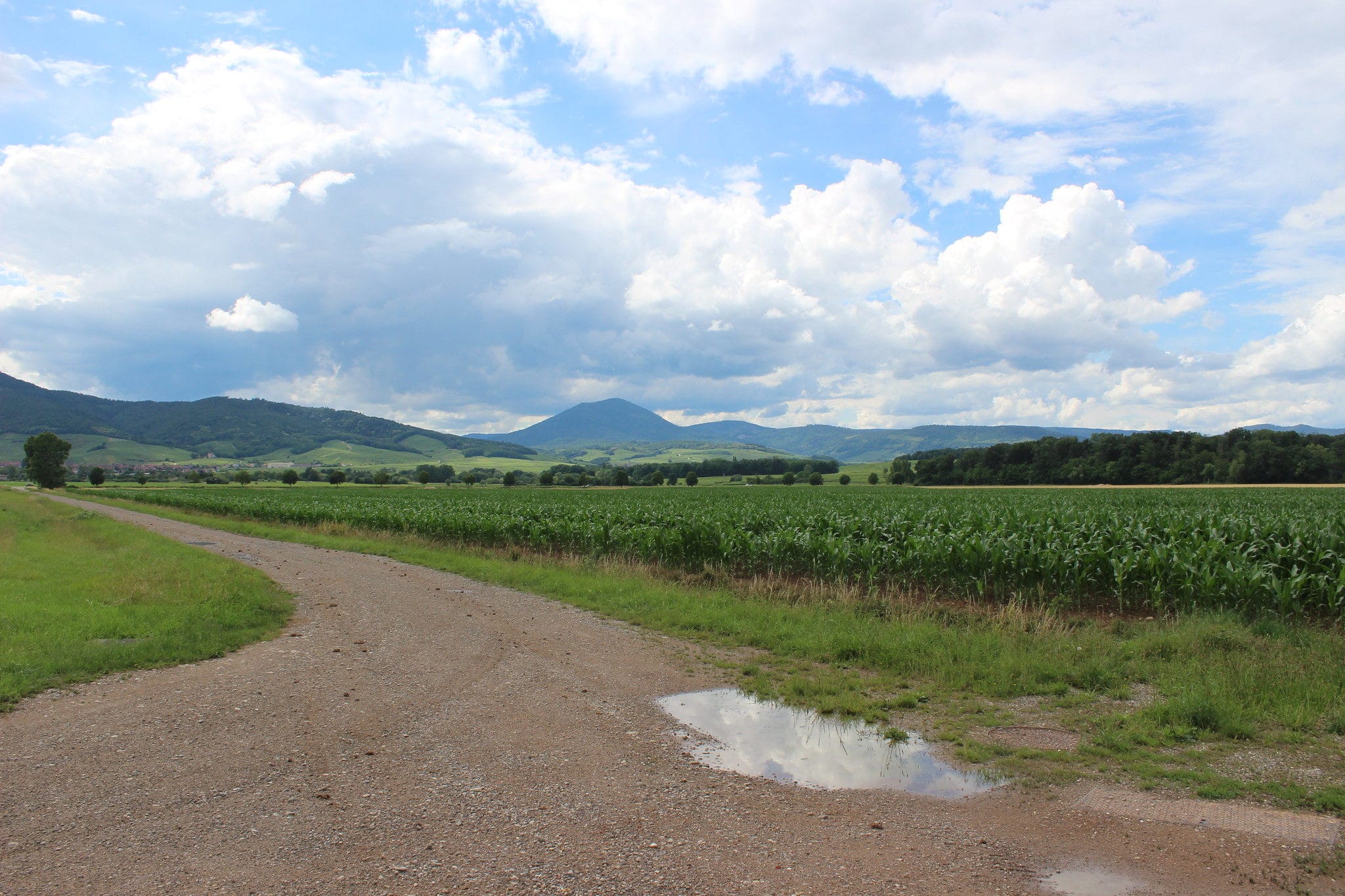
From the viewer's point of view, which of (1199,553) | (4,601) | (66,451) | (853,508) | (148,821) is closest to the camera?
(148,821)

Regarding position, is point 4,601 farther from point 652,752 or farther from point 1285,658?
point 1285,658

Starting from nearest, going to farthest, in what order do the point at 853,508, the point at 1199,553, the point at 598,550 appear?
the point at 1199,553, the point at 598,550, the point at 853,508

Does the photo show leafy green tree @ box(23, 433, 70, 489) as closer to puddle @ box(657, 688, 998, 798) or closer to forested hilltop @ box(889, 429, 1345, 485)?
forested hilltop @ box(889, 429, 1345, 485)

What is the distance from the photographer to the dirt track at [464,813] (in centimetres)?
413

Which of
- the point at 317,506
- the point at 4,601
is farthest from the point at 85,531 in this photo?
the point at 4,601

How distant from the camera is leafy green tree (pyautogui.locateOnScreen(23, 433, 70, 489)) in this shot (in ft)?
340

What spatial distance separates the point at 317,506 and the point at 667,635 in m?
37.1

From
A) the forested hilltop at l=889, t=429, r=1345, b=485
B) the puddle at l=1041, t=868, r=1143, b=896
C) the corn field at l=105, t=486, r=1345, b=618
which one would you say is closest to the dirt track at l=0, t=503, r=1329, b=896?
the puddle at l=1041, t=868, r=1143, b=896

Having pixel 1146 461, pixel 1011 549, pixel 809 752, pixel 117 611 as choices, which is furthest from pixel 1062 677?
pixel 1146 461

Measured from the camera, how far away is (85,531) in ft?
94.5

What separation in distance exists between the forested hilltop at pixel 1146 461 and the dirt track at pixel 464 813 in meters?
84.9

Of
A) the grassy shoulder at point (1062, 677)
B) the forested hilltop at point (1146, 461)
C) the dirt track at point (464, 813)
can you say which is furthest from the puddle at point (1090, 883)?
the forested hilltop at point (1146, 461)

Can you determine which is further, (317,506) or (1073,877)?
(317,506)

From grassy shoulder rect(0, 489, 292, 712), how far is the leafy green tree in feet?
364
